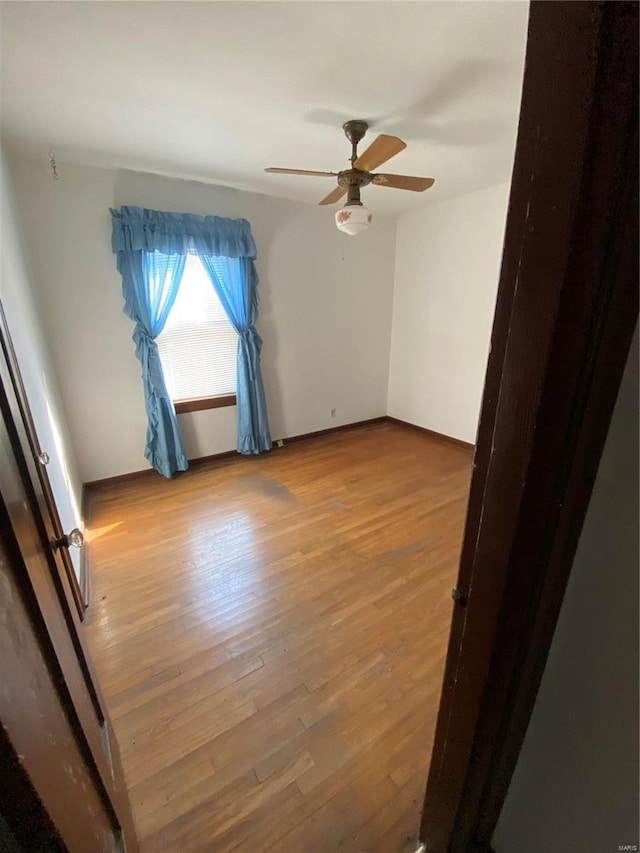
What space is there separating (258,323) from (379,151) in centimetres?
195

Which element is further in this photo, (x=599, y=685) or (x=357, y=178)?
(x=357, y=178)

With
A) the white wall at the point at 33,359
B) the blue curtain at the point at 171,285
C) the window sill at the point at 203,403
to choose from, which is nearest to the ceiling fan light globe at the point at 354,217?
the blue curtain at the point at 171,285

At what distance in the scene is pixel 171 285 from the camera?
291 cm

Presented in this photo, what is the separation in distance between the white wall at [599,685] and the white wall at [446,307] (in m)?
2.76

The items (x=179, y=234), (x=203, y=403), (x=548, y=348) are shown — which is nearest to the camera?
(x=548, y=348)

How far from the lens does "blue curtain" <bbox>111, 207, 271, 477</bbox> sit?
2.71m

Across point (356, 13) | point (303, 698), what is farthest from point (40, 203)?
point (303, 698)

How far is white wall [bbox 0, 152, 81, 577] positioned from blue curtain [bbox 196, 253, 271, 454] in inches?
48.3

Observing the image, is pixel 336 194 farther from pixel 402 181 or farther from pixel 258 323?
pixel 258 323

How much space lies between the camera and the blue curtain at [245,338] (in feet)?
10.3

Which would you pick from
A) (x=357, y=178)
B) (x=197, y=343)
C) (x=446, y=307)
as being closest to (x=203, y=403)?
(x=197, y=343)

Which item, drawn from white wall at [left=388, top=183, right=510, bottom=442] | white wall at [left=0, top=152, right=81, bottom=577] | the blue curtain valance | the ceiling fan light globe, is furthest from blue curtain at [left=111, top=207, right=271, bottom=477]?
white wall at [left=388, top=183, right=510, bottom=442]

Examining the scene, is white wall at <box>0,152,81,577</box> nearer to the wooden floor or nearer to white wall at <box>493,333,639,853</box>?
the wooden floor

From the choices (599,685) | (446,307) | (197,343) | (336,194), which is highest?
(336,194)
